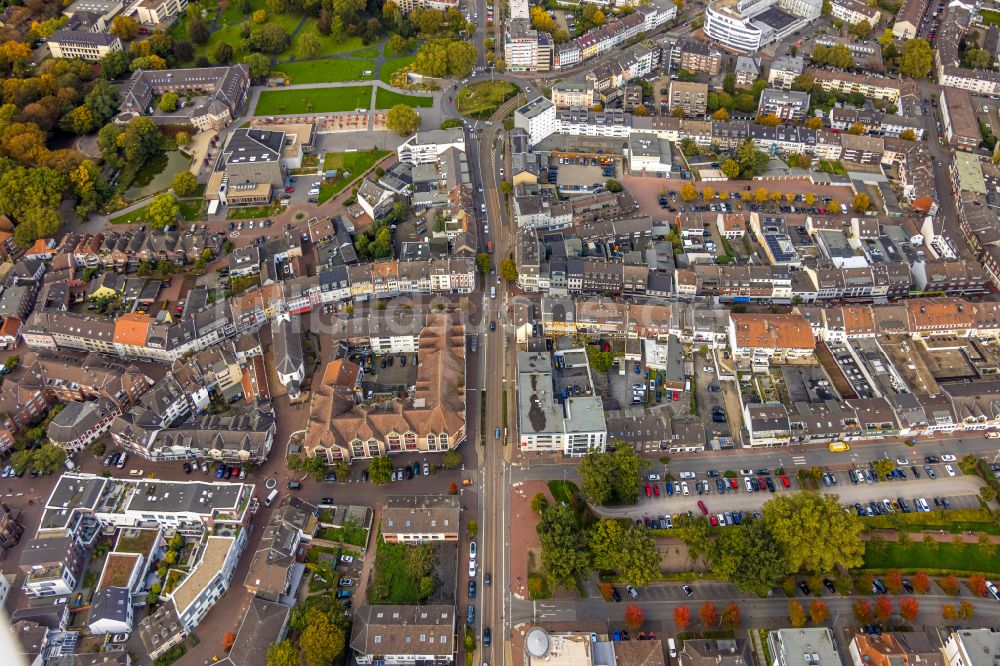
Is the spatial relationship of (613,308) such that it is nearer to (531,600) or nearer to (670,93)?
(531,600)

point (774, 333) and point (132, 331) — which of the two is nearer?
point (774, 333)

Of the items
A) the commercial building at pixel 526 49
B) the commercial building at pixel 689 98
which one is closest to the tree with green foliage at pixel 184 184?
the commercial building at pixel 526 49

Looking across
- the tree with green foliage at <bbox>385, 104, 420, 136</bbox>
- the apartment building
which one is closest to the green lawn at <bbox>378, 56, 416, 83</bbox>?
the tree with green foliage at <bbox>385, 104, 420, 136</bbox>

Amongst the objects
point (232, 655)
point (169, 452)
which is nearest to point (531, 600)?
point (232, 655)

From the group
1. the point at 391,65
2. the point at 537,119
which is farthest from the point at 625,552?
the point at 391,65

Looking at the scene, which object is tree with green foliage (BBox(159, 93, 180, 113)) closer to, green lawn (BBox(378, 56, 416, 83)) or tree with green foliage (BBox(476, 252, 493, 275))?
green lawn (BBox(378, 56, 416, 83))

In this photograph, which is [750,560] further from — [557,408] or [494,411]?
[494,411]

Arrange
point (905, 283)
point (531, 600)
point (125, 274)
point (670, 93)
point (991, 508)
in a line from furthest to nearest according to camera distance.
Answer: point (670, 93) → point (125, 274) → point (905, 283) → point (991, 508) → point (531, 600)
